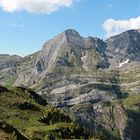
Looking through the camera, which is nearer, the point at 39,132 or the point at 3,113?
the point at 39,132

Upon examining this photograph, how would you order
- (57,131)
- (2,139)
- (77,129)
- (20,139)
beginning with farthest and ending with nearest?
(77,129), (57,131), (20,139), (2,139)

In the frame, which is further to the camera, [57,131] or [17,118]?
[17,118]

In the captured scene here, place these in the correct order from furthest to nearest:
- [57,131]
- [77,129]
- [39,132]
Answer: [77,129] < [57,131] < [39,132]

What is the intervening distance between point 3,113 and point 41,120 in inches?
687

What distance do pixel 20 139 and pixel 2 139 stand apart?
13776 mm

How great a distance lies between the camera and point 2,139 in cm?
8956

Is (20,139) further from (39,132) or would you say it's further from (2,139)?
(39,132)

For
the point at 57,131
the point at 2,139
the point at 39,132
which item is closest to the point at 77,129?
the point at 57,131

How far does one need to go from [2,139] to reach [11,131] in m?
19.0

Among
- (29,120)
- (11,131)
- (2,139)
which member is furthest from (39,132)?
(2,139)

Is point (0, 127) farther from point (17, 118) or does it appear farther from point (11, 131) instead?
point (17, 118)

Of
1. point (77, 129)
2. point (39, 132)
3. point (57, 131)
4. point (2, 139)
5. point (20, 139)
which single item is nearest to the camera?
point (2, 139)

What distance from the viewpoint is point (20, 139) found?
10300 centimetres

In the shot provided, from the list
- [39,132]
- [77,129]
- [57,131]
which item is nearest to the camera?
[39,132]
